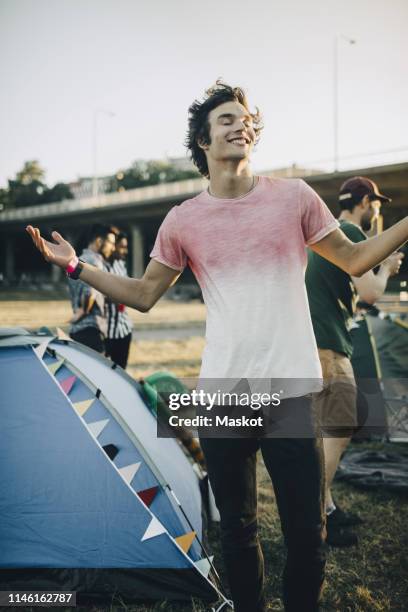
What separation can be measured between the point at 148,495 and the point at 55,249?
1324 mm

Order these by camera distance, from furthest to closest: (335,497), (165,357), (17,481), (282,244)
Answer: (165,357), (335,497), (17,481), (282,244)

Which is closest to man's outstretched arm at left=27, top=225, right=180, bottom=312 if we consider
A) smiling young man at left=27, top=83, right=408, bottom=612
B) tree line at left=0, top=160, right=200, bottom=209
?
smiling young man at left=27, top=83, right=408, bottom=612

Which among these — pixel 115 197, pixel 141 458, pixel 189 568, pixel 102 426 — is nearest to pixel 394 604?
pixel 189 568

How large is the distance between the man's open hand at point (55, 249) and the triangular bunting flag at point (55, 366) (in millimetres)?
908

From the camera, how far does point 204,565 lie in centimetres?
261

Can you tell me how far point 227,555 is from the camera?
75.9 inches

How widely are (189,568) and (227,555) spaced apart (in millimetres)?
746

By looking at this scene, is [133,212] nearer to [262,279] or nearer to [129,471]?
[129,471]

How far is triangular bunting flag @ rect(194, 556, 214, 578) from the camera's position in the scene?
8.46 ft

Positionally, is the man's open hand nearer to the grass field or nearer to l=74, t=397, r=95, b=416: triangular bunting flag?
l=74, t=397, r=95, b=416: triangular bunting flag

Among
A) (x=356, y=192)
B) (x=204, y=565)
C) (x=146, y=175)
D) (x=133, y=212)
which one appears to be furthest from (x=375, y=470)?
(x=146, y=175)

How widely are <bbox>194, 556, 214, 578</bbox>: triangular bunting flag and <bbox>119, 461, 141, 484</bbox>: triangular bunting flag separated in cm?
52

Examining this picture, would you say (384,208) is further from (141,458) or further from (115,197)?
(141,458)

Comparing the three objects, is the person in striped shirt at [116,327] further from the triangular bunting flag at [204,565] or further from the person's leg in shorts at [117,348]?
the triangular bunting flag at [204,565]
